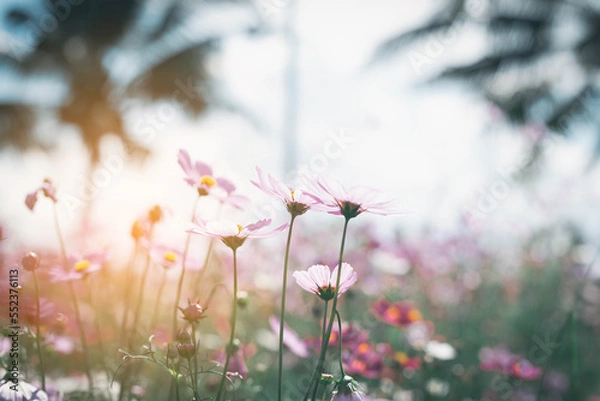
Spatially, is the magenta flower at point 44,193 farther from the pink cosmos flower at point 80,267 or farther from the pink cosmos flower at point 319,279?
the pink cosmos flower at point 319,279

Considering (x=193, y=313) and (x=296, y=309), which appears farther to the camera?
(x=296, y=309)

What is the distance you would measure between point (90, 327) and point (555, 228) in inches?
85.5

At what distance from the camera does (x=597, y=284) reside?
10.5ft

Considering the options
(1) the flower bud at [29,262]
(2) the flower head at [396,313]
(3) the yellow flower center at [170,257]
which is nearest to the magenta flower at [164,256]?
(3) the yellow flower center at [170,257]

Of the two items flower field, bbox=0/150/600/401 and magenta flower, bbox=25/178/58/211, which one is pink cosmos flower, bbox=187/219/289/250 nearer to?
flower field, bbox=0/150/600/401

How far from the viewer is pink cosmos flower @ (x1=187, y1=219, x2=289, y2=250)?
0.42 meters

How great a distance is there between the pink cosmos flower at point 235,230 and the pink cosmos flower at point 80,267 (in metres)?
0.17

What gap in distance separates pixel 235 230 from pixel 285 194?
50 millimetres

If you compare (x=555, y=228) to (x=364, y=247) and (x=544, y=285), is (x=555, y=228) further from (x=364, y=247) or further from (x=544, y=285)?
(x=364, y=247)

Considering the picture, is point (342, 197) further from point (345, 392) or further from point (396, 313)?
point (396, 313)

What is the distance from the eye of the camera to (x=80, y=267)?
21.3 inches

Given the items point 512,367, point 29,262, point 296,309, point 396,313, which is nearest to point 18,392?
point 29,262

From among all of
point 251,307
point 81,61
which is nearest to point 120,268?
point 251,307

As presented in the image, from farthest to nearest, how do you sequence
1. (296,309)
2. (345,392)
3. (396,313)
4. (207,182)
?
(296,309), (396,313), (207,182), (345,392)
